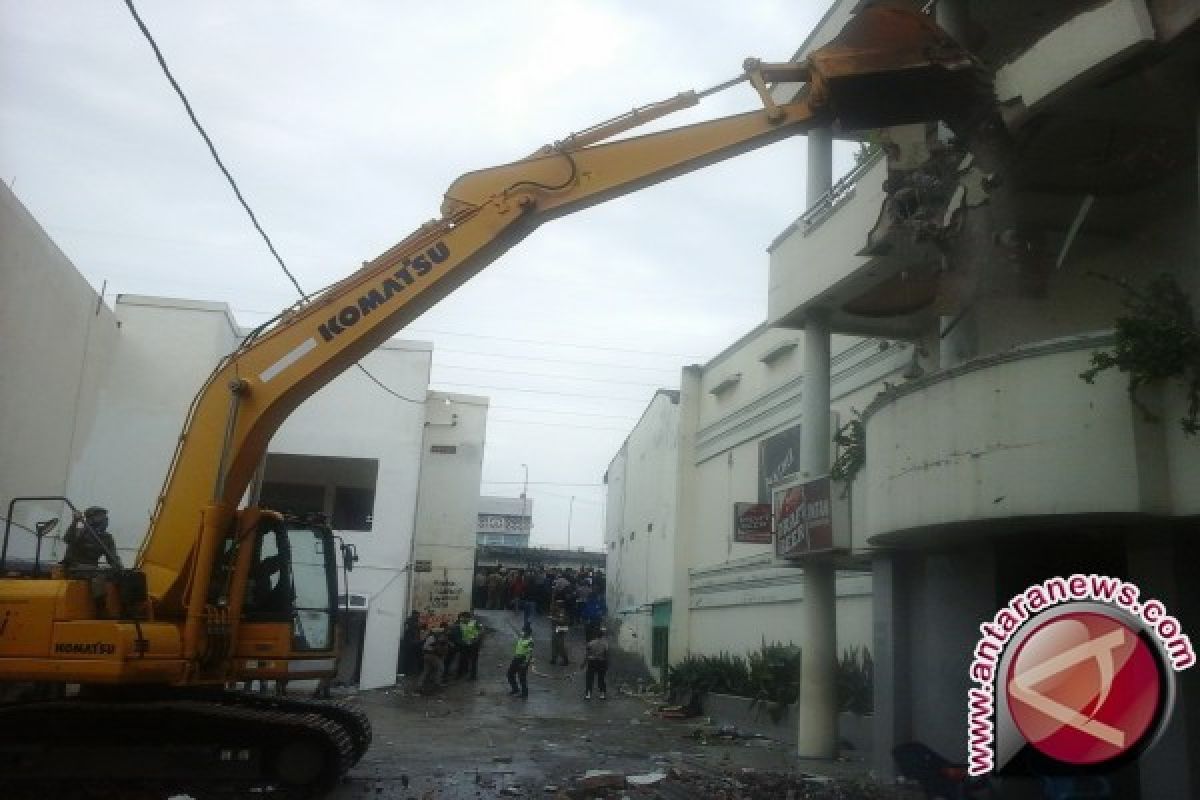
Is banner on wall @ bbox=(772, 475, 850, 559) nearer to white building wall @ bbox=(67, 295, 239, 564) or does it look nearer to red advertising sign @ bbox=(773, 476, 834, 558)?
red advertising sign @ bbox=(773, 476, 834, 558)

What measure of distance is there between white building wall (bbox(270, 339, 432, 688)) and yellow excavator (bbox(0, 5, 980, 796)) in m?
14.9

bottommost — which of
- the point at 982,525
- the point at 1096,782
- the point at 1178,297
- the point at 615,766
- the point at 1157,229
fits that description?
the point at 615,766

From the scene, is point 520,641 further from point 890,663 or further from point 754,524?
point 890,663

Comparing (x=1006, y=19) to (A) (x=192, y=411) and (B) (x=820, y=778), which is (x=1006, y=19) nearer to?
(B) (x=820, y=778)

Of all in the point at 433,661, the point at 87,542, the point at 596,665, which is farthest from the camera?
the point at 433,661

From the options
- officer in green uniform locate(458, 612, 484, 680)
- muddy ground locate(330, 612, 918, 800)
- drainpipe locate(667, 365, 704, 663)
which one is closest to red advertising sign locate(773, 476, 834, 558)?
muddy ground locate(330, 612, 918, 800)

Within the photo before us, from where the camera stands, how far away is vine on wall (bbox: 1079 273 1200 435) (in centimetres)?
799

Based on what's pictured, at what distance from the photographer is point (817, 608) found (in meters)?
14.9

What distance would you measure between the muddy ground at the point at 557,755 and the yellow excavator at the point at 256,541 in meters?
1.45

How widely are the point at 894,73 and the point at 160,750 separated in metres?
8.99

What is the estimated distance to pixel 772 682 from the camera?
1698 centimetres

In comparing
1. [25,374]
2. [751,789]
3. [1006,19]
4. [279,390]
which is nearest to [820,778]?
[751,789]

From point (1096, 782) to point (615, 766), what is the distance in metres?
7.46

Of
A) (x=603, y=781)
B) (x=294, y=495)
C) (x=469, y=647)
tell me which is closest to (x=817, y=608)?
(x=603, y=781)
